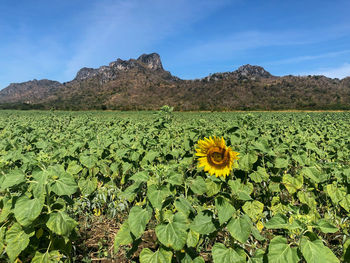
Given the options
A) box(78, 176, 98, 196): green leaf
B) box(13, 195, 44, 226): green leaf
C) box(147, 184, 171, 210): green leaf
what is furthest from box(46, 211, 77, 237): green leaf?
box(78, 176, 98, 196): green leaf

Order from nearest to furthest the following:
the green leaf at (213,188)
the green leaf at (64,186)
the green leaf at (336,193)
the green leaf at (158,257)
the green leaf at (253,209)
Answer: the green leaf at (158,257), the green leaf at (64,186), the green leaf at (213,188), the green leaf at (253,209), the green leaf at (336,193)

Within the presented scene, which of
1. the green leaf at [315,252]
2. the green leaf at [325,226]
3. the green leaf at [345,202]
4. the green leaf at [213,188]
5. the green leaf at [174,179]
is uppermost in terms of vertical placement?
the green leaf at [174,179]

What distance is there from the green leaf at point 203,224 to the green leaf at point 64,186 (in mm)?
1132

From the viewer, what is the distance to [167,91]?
137 metres

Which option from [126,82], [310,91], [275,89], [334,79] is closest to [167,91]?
[126,82]

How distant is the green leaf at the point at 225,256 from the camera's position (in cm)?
165

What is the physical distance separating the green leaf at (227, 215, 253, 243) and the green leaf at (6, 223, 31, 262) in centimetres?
179

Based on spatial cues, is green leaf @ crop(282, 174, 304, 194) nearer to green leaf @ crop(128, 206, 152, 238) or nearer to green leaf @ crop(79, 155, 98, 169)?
green leaf @ crop(128, 206, 152, 238)

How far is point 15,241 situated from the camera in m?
1.91

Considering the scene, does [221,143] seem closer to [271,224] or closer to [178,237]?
[271,224]

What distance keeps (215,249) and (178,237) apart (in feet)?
1.08

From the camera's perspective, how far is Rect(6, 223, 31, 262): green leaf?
1.86m

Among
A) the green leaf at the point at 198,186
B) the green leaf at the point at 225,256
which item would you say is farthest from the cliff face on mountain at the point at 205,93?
the green leaf at the point at 225,256

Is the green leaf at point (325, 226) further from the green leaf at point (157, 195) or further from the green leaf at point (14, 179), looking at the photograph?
the green leaf at point (14, 179)
